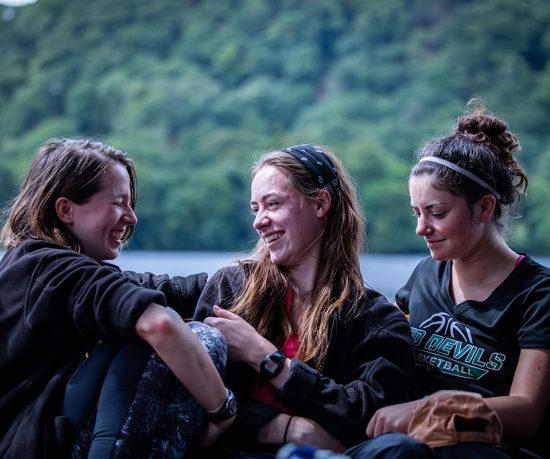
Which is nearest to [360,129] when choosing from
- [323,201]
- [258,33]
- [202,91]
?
[202,91]

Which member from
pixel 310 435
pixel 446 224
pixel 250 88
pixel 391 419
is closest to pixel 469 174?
pixel 446 224

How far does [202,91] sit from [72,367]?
43.3 metres

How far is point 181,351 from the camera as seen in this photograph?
2.01 meters

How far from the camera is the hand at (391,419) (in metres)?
2.15

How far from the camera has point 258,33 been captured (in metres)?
51.0

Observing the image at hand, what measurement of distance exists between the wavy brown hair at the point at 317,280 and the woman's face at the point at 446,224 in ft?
0.77

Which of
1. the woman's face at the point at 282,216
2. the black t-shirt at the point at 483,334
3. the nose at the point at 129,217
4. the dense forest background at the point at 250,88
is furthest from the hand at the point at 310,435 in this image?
the dense forest background at the point at 250,88

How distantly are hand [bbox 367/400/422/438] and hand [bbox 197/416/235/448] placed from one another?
39cm

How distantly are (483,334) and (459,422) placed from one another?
60cm

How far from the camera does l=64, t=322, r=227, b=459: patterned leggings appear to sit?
6.45ft

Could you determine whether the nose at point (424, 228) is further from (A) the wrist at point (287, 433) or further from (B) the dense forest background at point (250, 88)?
(B) the dense forest background at point (250, 88)

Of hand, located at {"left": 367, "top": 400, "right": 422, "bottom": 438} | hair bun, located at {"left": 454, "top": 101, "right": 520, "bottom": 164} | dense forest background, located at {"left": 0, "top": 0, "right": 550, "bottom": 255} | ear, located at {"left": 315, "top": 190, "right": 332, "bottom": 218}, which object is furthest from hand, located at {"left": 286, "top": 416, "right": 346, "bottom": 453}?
dense forest background, located at {"left": 0, "top": 0, "right": 550, "bottom": 255}

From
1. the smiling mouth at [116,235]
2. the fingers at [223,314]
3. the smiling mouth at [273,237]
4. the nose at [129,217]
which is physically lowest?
the fingers at [223,314]

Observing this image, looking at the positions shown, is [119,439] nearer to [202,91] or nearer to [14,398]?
[14,398]
